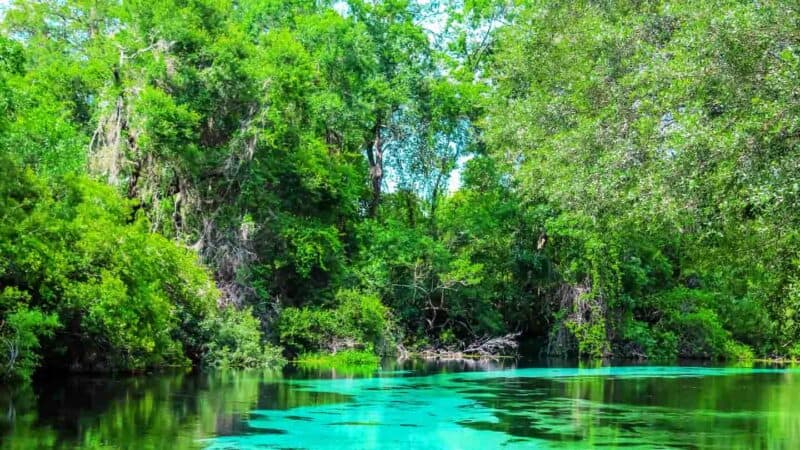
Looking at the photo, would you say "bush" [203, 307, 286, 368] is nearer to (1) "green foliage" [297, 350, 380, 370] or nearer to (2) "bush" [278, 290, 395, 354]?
(1) "green foliage" [297, 350, 380, 370]

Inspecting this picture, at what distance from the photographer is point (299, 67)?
2656cm

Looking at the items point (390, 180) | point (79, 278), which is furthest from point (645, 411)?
point (390, 180)

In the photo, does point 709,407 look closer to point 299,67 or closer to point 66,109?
point 299,67

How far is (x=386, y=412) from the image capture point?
1273 cm

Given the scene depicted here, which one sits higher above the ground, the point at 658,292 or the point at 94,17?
the point at 94,17

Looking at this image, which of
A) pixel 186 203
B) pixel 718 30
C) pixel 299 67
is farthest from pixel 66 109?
pixel 718 30

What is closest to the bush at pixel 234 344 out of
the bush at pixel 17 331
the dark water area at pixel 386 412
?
the dark water area at pixel 386 412

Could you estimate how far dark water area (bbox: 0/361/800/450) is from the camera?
32.4ft

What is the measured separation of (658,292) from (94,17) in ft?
84.4

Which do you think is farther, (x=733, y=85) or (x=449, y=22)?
(x=449, y=22)

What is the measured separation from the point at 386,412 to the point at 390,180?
25519 mm

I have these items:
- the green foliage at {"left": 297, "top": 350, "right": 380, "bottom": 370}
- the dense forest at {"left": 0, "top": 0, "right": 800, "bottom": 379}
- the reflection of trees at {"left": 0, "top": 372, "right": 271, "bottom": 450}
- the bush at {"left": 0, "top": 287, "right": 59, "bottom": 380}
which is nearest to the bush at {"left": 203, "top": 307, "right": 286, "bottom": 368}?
the dense forest at {"left": 0, "top": 0, "right": 800, "bottom": 379}

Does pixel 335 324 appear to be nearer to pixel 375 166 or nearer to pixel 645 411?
pixel 375 166

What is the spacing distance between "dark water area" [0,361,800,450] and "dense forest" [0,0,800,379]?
2022 mm
